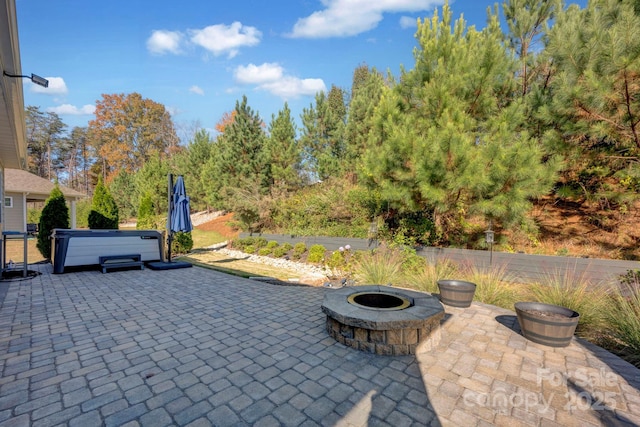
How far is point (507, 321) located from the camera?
3.51 metres

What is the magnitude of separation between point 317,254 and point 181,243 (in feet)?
17.0

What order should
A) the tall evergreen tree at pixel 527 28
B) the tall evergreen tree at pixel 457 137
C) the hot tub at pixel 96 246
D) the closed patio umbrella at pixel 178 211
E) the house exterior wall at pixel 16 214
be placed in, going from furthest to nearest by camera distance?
the house exterior wall at pixel 16 214
the tall evergreen tree at pixel 527 28
the closed patio umbrella at pixel 178 211
the hot tub at pixel 96 246
the tall evergreen tree at pixel 457 137

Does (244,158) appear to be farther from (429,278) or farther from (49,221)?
(429,278)

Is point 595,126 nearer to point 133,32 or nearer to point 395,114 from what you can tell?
point 395,114

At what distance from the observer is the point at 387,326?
2631 mm

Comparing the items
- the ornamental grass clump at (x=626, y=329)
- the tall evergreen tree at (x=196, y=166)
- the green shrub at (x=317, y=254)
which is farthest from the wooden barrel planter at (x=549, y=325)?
the tall evergreen tree at (x=196, y=166)

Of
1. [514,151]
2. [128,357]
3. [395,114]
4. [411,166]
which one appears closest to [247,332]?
[128,357]

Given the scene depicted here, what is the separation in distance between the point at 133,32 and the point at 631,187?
15.4 meters

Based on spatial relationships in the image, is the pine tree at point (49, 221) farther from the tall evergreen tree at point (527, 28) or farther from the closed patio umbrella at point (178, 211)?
the tall evergreen tree at point (527, 28)

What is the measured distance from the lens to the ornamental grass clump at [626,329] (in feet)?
8.77

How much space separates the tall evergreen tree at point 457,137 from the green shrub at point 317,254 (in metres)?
3.15

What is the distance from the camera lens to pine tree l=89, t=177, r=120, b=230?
33.0 ft

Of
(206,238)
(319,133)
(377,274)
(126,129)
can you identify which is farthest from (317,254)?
(126,129)

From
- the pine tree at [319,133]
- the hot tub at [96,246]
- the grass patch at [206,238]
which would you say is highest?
the pine tree at [319,133]
